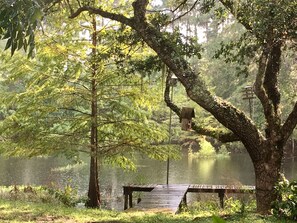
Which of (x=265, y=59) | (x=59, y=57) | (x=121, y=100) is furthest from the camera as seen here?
(x=121, y=100)

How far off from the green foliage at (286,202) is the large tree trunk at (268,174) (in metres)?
0.14

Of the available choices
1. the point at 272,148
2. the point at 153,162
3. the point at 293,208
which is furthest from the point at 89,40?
the point at 153,162

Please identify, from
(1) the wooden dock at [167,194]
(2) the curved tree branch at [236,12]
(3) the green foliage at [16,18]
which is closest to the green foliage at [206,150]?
(1) the wooden dock at [167,194]

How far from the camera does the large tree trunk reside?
22.2ft

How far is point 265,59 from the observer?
6.63 metres

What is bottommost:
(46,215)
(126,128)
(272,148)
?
(46,215)

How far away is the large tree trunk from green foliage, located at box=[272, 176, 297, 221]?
14cm

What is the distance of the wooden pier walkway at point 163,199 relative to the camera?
822 centimetres

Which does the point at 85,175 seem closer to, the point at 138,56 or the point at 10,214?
the point at 138,56

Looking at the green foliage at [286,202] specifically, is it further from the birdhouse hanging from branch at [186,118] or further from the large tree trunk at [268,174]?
the birdhouse hanging from branch at [186,118]

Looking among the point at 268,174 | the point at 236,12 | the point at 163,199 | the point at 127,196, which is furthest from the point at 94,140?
the point at 236,12

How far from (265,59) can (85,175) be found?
13709 millimetres

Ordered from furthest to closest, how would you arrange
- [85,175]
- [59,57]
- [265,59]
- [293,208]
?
[85,175]
[59,57]
[265,59]
[293,208]

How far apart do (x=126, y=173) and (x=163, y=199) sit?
33.3 feet
